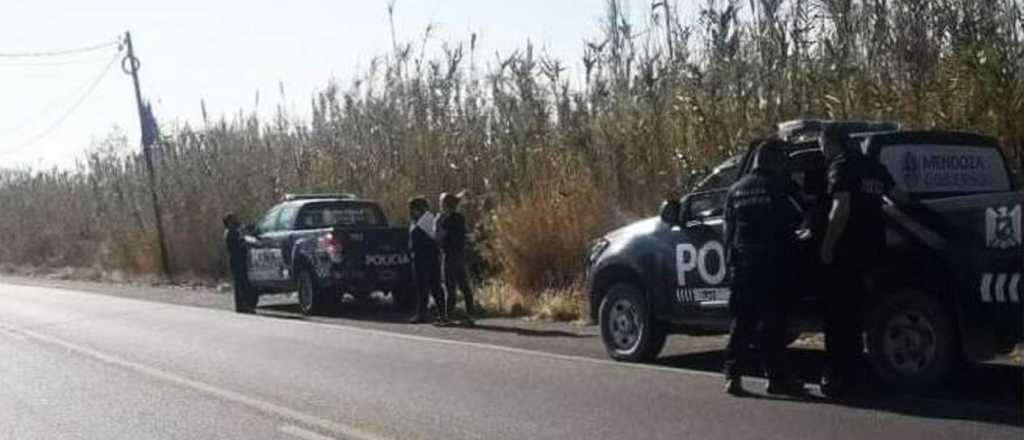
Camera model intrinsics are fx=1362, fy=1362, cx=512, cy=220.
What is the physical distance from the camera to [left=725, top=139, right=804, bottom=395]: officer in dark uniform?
30.2 ft

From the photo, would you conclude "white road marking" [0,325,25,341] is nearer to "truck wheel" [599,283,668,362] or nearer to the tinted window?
A: the tinted window

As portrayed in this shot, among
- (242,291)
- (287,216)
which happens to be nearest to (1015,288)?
(287,216)

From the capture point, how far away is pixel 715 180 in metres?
10.9

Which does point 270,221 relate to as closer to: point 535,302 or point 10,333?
point 10,333

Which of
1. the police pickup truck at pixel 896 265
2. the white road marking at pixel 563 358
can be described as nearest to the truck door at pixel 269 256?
the white road marking at pixel 563 358

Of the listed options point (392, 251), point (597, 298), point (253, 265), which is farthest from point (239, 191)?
point (597, 298)

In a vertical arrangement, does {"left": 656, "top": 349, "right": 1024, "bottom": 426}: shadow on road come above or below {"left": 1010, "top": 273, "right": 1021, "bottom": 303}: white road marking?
below

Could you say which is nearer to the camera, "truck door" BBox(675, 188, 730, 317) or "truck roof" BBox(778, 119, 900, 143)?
"truck roof" BBox(778, 119, 900, 143)

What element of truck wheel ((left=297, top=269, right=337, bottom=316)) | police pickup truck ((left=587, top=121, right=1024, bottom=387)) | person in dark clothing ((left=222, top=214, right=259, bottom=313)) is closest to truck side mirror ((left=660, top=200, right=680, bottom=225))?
police pickup truck ((left=587, top=121, right=1024, bottom=387))

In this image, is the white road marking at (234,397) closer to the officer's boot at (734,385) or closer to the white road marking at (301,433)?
the white road marking at (301,433)

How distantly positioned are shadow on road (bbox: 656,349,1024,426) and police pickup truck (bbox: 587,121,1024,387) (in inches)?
6.7

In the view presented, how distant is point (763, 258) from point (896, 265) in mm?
874

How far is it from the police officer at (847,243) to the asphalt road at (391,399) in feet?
1.24

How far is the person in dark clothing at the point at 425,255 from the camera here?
56.0ft
